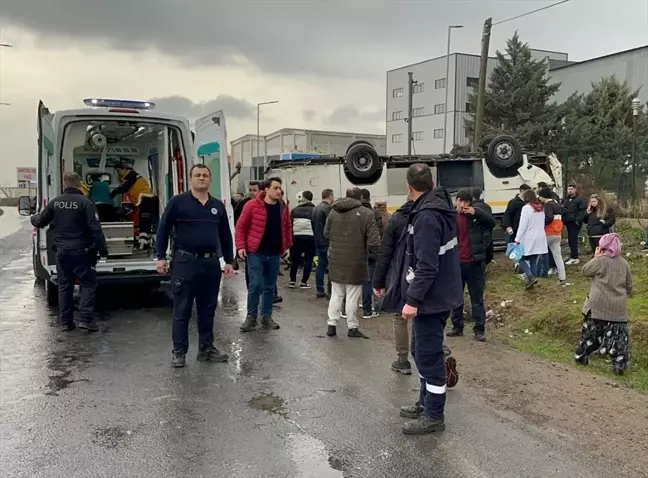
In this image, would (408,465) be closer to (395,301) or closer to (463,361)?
(395,301)

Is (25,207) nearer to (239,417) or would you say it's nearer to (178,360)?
(178,360)

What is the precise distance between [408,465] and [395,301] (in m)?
1.24

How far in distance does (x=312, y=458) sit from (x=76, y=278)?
15.3 ft

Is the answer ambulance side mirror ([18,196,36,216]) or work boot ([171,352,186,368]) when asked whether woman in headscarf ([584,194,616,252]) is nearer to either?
work boot ([171,352,186,368])

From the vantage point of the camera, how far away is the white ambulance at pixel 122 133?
8.24m

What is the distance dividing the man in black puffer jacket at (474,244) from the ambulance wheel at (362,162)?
6903 millimetres

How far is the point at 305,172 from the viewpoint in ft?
47.6

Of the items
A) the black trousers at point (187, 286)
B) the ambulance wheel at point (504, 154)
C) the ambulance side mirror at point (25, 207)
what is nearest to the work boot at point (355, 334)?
the black trousers at point (187, 286)

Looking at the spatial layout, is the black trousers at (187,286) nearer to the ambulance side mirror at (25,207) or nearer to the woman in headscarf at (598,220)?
the ambulance side mirror at (25,207)

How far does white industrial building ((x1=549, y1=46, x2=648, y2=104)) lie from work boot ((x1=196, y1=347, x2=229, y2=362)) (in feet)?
118

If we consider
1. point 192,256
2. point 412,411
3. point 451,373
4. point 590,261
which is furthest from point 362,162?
point 412,411

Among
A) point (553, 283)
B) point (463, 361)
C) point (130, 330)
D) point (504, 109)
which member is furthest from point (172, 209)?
point (504, 109)

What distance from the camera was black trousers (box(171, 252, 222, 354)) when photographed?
6.08m

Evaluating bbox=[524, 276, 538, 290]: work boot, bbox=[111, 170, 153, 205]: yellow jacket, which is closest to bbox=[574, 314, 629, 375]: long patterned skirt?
bbox=[524, 276, 538, 290]: work boot
